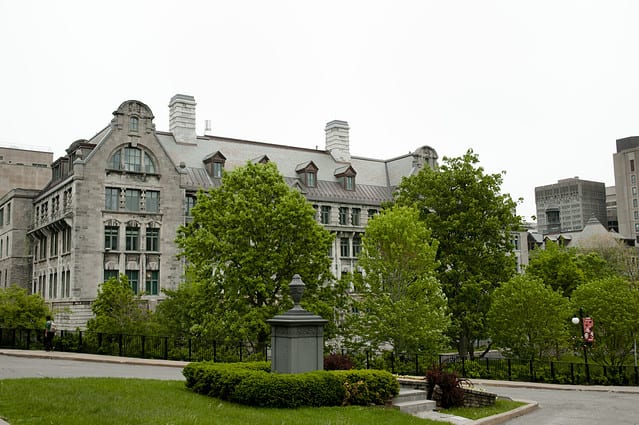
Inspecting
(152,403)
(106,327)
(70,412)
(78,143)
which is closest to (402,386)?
(152,403)

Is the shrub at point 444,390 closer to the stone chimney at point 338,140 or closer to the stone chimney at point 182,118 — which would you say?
the stone chimney at point 182,118

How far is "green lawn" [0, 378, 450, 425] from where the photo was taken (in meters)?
13.1

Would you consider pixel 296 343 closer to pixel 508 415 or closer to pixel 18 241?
pixel 508 415

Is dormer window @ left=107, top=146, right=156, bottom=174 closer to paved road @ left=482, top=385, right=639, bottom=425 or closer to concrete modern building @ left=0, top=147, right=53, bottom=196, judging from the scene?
concrete modern building @ left=0, top=147, right=53, bottom=196

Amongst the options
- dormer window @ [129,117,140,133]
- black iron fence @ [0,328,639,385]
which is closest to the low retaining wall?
black iron fence @ [0,328,639,385]

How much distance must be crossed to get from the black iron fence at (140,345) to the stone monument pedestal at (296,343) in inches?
551

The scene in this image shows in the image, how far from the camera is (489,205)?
4256 cm

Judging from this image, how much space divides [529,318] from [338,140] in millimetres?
38033

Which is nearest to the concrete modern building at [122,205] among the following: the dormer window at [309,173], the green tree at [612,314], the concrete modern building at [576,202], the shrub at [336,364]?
the dormer window at [309,173]

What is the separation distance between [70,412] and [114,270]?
37723mm

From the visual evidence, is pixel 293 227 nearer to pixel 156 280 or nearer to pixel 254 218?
pixel 254 218

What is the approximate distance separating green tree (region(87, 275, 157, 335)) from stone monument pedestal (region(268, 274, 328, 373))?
21.5 m

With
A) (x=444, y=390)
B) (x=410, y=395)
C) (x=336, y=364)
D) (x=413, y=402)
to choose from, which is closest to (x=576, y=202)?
(x=444, y=390)

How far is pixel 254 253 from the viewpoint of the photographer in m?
32.1
